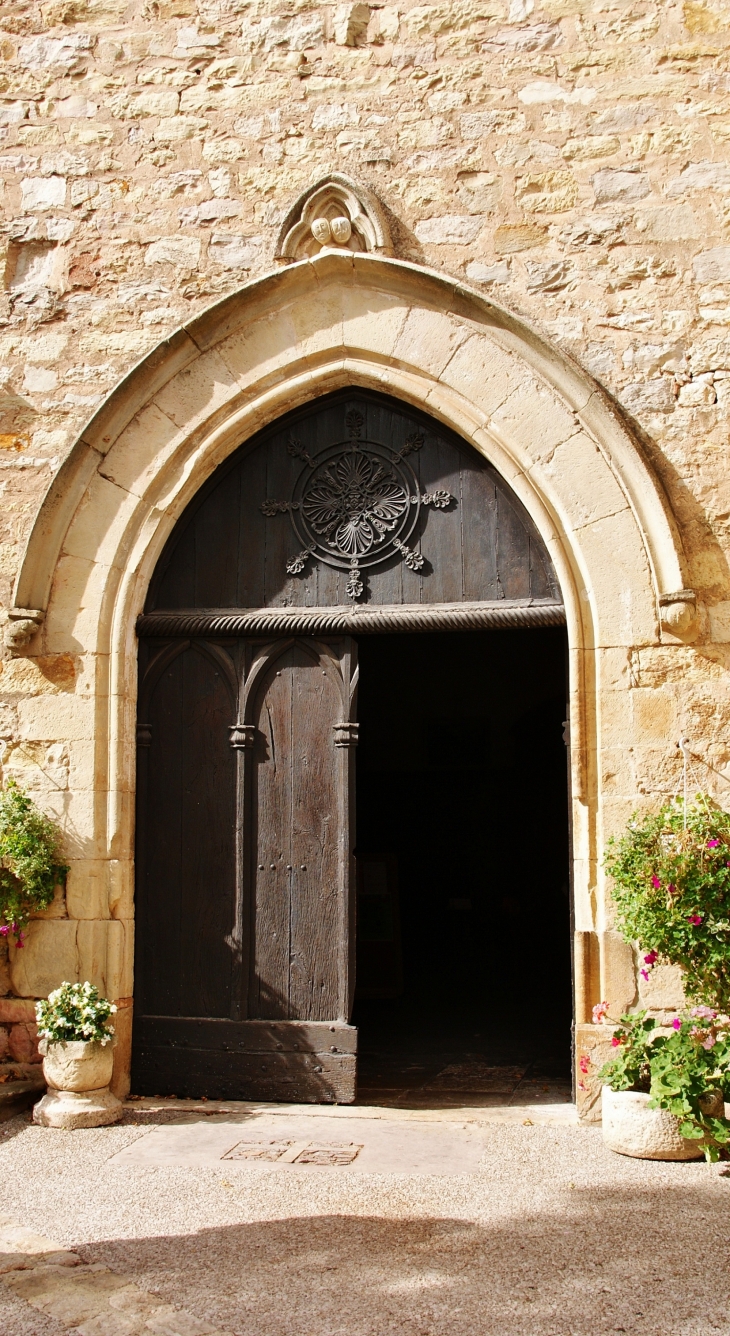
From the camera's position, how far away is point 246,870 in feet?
15.6

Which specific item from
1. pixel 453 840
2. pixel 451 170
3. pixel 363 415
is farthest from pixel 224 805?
pixel 453 840

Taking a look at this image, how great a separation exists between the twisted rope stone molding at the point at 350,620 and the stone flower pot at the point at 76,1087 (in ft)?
5.86

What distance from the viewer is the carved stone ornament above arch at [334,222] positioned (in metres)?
4.73

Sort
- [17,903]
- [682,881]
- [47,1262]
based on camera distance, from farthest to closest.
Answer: [17,903] → [682,881] → [47,1262]

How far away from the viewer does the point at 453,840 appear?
9.45m

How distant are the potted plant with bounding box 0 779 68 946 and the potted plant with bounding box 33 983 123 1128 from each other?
1.25 ft

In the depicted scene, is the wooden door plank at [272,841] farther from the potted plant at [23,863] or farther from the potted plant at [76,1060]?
the potted plant at [23,863]

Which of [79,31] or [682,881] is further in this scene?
[79,31]

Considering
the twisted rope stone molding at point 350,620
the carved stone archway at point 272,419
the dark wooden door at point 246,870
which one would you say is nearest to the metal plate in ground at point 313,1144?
the dark wooden door at point 246,870

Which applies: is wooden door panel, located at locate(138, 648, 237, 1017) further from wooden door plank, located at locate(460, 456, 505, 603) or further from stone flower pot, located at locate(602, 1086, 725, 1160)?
stone flower pot, located at locate(602, 1086, 725, 1160)

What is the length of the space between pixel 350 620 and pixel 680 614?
55.6 inches

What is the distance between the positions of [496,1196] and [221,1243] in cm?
91

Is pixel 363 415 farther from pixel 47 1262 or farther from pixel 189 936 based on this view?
pixel 47 1262

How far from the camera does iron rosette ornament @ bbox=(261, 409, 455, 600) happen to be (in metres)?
4.85
